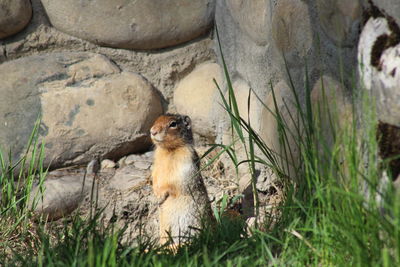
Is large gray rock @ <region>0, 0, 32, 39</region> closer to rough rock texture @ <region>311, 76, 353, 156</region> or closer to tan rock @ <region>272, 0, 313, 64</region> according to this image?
tan rock @ <region>272, 0, 313, 64</region>

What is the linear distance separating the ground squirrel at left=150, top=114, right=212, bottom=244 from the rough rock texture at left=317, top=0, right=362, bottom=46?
4.85 feet

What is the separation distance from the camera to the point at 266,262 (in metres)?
2.69

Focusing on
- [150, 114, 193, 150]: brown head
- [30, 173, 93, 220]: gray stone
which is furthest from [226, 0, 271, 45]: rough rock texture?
[30, 173, 93, 220]: gray stone

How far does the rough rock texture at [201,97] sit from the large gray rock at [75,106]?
24 cm

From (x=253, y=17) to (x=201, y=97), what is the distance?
3.24ft

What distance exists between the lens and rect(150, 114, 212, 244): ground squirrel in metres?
4.29

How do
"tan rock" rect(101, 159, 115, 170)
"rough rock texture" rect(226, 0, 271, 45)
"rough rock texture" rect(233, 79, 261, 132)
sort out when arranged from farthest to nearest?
"tan rock" rect(101, 159, 115, 170) → "rough rock texture" rect(233, 79, 261, 132) → "rough rock texture" rect(226, 0, 271, 45)

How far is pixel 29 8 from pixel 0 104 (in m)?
0.69

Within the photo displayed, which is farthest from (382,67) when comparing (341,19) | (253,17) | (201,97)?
(201,97)

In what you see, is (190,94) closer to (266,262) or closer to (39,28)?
(39,28)

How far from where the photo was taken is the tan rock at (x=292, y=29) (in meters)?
3.38

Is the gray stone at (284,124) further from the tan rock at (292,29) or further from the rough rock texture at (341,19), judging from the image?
the rough rock texture at (341,19)

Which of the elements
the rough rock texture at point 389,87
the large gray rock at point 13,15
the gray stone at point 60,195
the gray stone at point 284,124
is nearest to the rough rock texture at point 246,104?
the gray stone at point 284,124

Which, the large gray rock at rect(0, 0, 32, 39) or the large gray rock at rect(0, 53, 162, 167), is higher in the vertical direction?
the large gray rock at rect(0, 0, 32, 39)
